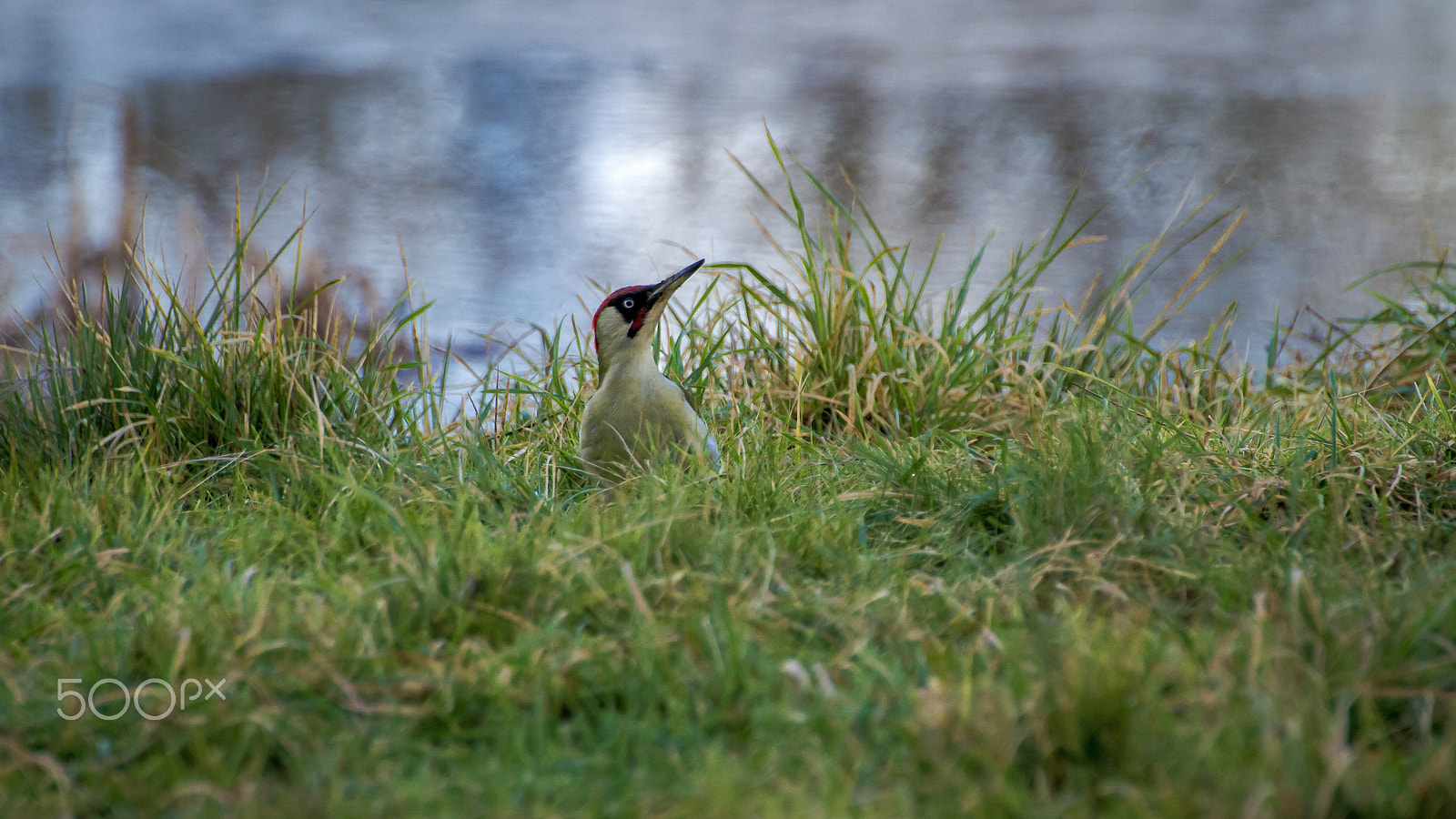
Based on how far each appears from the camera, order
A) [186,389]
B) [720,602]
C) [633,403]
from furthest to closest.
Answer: [186,389] < [633,403] < [720,602]

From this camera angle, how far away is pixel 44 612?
2.27 m

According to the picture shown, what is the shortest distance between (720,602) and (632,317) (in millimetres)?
1230

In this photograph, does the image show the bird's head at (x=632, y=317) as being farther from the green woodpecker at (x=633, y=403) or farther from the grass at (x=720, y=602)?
the grass at (x=720, y=602)

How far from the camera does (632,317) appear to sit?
3.15 metres

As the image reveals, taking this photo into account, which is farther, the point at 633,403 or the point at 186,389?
the point at 186,389

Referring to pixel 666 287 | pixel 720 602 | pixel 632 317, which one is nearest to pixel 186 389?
pixel 632 317

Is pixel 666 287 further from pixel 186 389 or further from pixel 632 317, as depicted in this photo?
pixel 186 389

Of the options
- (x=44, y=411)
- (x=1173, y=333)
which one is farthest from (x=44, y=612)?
(x=1173, y=333)

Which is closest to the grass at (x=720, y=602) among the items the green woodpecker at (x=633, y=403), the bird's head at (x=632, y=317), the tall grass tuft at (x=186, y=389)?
the tall grass tuft at (x=186, y=389)

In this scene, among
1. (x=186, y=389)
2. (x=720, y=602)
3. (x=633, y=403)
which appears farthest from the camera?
(x=186, y=389)

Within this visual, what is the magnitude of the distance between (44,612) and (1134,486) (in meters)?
2.39

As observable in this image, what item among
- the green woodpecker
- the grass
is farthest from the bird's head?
the grass

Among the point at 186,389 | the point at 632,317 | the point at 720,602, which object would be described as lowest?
the point at 186,389

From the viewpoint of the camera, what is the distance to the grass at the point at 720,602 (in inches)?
65.7
